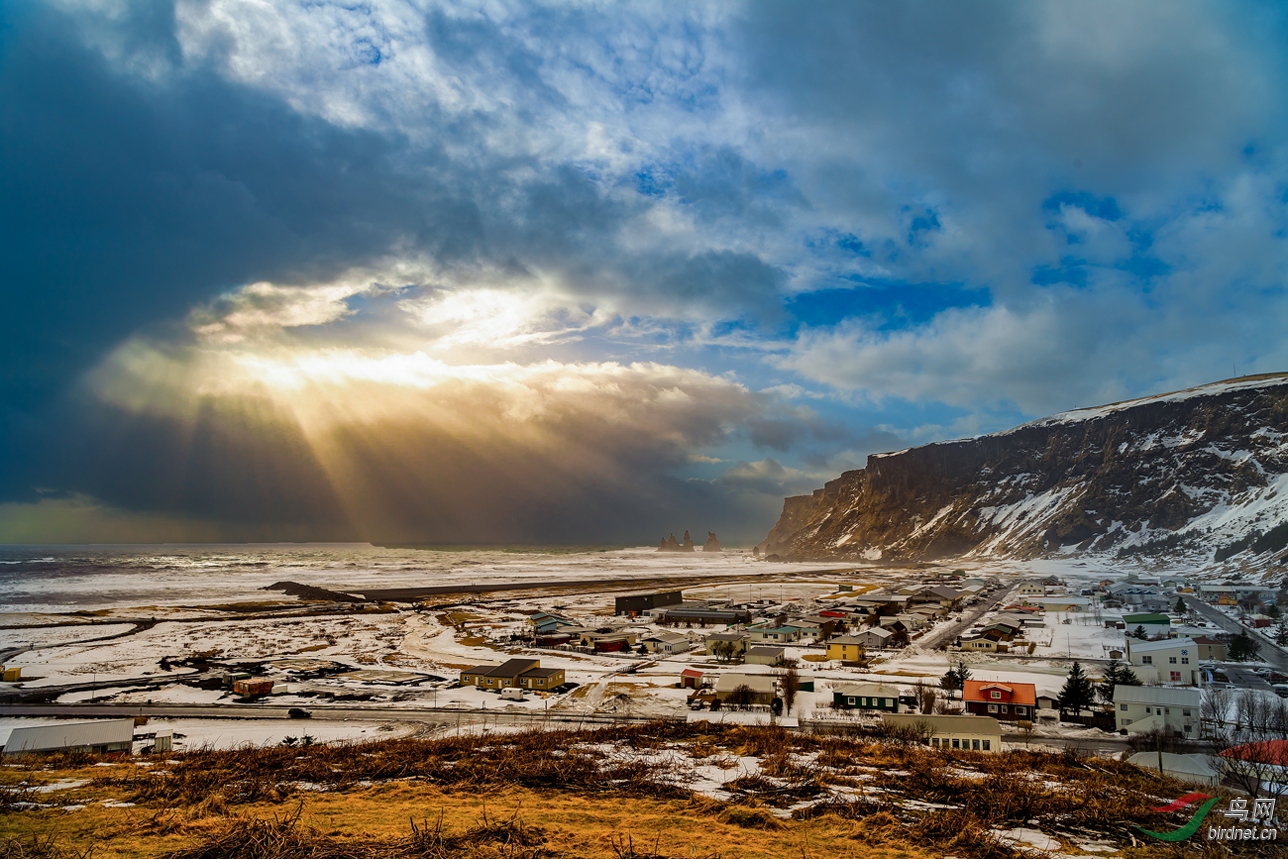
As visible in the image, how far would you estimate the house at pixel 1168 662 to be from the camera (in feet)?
136

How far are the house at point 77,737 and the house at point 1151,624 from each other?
6986 centimetres

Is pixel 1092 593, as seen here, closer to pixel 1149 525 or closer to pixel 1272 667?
pixel 1272 667

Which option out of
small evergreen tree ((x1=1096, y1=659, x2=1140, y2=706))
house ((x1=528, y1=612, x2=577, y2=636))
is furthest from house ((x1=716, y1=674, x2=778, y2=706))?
house ((x1=528, y1=612, x2=577, y2=636))

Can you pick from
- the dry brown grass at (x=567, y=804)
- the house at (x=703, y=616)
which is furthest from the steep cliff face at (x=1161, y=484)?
the dry brown grass at (x=567, y=804)

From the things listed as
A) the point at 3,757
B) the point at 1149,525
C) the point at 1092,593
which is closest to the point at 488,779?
the point at 3,757

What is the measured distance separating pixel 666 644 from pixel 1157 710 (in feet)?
111

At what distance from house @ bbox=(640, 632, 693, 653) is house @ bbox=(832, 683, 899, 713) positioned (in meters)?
21.8

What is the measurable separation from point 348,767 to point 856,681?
34135 mm

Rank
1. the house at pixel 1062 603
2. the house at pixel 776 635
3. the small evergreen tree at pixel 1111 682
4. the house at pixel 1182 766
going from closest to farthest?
the house at pixel 1182 766 → the small evergreen tree at pixel 1111 682 → the house at pixel 776 635 → the house at pixel 1062 603

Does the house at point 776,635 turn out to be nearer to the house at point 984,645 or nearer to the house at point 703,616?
the house at point 703,616

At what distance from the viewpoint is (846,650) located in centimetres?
4972

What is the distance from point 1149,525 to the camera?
498 ft

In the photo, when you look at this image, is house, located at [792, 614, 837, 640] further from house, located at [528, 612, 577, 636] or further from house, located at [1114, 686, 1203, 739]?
house, located at [1114, 686, 1203, 739]

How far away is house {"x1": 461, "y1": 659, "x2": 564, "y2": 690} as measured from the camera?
127 ft
